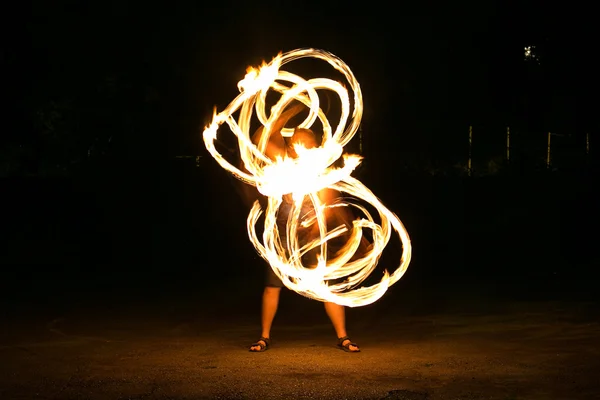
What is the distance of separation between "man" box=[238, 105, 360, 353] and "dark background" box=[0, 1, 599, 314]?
7.01 metres

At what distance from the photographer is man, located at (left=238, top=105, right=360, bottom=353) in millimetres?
8484

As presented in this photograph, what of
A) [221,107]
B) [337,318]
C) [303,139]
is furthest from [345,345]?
[221,107]

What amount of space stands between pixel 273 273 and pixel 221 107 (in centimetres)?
1163

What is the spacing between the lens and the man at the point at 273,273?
8484 millimetres

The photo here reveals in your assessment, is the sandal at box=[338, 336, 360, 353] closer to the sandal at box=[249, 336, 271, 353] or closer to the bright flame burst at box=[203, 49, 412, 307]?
the bright flame burst at box=[203, 49, 412, 307]

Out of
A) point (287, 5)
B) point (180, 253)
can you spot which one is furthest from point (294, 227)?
point (287, 5)

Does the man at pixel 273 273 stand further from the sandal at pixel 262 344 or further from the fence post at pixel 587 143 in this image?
the fence post at pixel 587 143

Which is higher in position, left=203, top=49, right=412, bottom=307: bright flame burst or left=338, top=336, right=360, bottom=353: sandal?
left=203, top=49, right=412, bottom=307: bright flame burst

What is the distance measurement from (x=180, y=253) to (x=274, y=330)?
7373 mm

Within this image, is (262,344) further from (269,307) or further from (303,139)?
(303,139)

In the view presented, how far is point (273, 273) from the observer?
8828 millimetres

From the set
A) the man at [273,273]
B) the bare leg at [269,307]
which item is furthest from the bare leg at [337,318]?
the bare leg at [269,307]

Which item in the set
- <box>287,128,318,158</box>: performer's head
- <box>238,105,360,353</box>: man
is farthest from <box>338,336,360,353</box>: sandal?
<box>287,128,318,158</box>: performer's head

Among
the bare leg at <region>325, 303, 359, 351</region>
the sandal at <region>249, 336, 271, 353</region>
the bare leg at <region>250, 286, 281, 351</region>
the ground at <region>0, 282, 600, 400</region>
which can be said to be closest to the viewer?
the ground at <region>0, 282, 600, 400</region>
